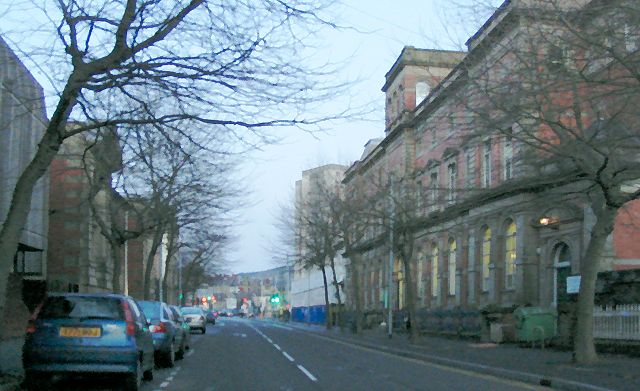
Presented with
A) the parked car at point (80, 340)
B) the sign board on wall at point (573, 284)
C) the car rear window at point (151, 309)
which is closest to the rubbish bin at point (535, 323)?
the sign board on wall at point (573, 284)

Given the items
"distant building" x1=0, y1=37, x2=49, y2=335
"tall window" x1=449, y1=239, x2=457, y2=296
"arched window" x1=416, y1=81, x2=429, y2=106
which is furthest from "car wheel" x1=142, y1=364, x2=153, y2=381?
"arched window" x1=416, y1=81, x2=429, y2=106

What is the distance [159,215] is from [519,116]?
54.9 ft

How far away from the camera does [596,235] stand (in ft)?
66.2

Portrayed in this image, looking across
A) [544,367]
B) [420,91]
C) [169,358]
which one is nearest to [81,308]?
[169,358]

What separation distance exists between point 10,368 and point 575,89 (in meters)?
12.5

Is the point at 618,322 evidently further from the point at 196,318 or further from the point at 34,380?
the point at 196,318

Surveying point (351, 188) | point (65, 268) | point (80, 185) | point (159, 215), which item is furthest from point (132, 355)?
point (351, 188)

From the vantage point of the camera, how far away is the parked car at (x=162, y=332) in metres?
20.5

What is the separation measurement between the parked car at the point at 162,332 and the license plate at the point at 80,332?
636 cm

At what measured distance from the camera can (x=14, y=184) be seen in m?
26.3

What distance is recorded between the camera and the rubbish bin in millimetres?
28825

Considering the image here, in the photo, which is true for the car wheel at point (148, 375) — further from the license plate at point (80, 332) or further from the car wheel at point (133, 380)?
the license plate at point (80, 332)

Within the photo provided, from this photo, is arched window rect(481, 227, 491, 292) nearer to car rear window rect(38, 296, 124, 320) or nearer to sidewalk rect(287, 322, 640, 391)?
sidewalk rect(287, 322, 640, 391)

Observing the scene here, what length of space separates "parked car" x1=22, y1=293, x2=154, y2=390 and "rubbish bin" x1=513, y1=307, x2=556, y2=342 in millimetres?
17970
